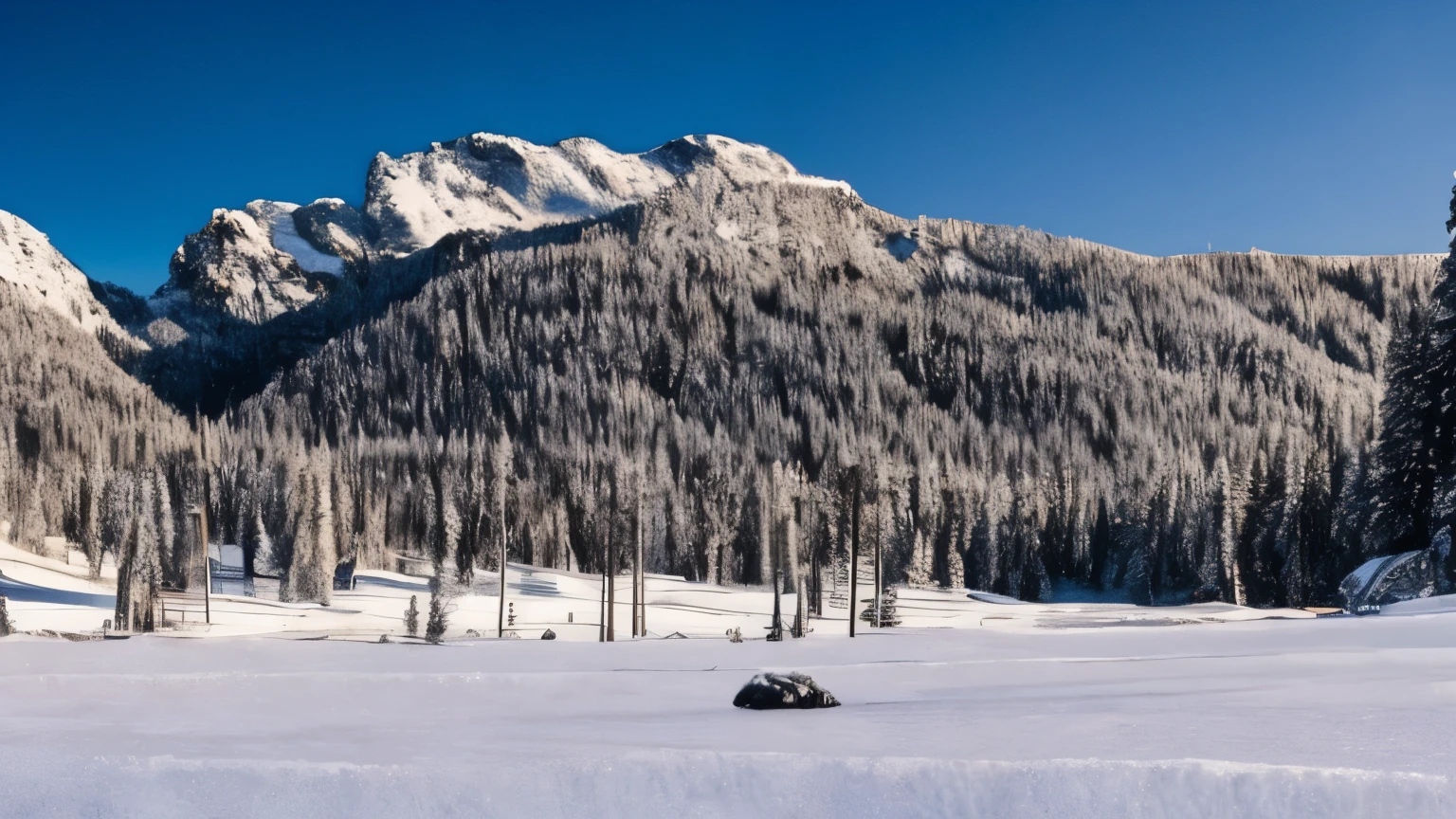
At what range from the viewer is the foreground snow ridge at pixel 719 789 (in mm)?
9602

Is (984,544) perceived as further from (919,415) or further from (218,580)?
(919,415)

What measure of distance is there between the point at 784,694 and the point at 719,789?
4598 mm

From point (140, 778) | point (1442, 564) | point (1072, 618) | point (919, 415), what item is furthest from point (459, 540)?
point (919, 415)

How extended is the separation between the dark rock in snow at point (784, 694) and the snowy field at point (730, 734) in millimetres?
674

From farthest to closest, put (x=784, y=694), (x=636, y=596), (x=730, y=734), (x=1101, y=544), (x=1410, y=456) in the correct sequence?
(x=1101, y=544) → (x=636, y=596) → (x=1410, y=456) → (x=784, y=694) → (x=730, y=734)

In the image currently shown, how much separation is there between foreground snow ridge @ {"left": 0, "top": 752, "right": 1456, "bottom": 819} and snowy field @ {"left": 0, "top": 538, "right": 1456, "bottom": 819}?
20 millimetres

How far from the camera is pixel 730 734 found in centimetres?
1241

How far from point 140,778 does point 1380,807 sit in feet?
36.8

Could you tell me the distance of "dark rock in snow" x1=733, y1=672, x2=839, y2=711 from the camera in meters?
14.9

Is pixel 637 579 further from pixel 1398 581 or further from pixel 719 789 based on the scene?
pixel 719 789

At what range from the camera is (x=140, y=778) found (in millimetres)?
10820

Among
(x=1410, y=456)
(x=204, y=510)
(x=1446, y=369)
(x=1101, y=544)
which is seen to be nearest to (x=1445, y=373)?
(x=1446, y=369)

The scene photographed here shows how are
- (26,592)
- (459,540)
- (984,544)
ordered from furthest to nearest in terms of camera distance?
(984,544)
(459,540)
(26,592)

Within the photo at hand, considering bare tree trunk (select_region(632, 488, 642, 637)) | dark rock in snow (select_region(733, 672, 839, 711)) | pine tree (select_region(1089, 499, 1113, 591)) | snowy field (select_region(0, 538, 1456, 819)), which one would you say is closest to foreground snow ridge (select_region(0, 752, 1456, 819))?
snowy field (select_region(0, 538, 1456, 819))
